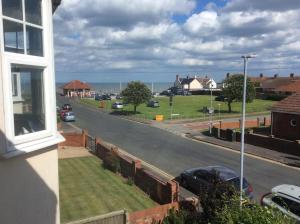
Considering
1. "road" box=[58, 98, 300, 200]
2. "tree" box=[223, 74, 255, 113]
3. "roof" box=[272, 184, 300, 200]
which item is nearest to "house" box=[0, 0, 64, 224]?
"roof" box=[272, 184, 300, 200]

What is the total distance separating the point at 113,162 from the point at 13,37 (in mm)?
18385

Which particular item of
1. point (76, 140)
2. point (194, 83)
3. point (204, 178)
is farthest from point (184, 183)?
point (194, 83)

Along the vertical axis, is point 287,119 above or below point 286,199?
above

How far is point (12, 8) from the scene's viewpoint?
14.0ft

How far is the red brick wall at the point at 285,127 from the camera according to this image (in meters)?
31.3

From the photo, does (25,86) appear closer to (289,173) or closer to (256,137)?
(289,173)

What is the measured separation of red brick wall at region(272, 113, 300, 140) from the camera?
3131cm

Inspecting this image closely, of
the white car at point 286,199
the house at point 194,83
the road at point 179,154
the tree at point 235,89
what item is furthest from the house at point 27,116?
the house at point 194,83

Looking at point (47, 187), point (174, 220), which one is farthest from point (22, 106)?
point (174, 220)

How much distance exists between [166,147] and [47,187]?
26.3 m

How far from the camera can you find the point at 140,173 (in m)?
19.4

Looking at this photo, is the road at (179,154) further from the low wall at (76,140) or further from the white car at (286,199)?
the white car at (286,199)

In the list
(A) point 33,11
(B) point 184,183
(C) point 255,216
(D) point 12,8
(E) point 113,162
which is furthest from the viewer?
(E) point 113,162

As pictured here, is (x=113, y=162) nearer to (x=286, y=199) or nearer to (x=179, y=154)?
(x=179, y=154)
